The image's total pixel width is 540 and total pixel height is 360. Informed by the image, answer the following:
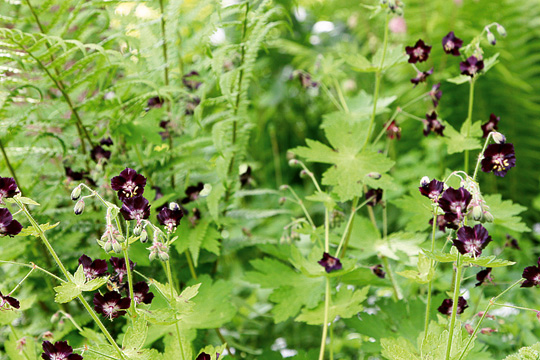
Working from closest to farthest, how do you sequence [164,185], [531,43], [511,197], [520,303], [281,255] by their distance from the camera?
[281,255] < [164,185] < [520,303] < [511,197] < [531,43]

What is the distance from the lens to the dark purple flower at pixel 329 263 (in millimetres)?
1299

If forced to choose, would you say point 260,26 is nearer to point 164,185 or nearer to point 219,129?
point 219,129

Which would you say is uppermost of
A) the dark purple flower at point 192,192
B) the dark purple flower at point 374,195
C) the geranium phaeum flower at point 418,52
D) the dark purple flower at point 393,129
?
the geranium phaeum flower at point 418,52

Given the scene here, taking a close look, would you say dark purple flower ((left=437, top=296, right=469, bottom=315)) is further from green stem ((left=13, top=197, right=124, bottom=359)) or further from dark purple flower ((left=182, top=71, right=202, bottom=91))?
dark purple flower ((left=182, top=71, right=202, bottom=91))

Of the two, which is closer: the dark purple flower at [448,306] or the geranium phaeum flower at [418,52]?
the dark purple flower at [448,306]

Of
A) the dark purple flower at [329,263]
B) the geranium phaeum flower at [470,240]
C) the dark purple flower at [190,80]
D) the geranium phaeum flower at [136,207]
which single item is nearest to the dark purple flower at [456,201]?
the geranium phaeum flower at [470,240]

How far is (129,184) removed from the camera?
3.36ft

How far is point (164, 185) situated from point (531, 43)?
305cm

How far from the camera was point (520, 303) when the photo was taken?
1944 millimetres

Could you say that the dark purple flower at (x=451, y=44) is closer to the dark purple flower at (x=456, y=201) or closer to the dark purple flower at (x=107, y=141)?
the dark purple flower at (x=456, y=201)

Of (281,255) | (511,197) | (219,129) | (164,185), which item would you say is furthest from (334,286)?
(511,197)

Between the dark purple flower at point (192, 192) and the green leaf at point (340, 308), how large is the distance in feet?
1.67

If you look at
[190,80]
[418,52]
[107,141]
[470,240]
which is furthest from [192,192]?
[470,240]

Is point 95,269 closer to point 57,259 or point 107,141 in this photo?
point 57,259
